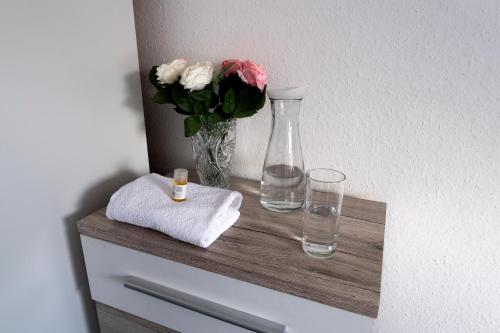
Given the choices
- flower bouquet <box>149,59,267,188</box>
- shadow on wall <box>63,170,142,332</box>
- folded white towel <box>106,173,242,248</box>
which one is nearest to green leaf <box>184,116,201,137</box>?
flower bouquet <box>149,59,267,188</box>

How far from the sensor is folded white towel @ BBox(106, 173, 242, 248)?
638 millimetres

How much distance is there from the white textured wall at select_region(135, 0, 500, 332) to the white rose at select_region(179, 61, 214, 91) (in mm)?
160

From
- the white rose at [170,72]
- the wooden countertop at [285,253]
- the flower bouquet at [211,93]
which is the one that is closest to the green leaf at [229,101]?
the flower bouquet at [211,93]

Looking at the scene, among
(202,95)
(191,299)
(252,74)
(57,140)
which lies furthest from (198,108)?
(191,299)

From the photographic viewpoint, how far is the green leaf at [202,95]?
29.6 inches

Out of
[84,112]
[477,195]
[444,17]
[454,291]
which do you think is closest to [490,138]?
[477,195]

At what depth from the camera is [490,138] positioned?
70cm

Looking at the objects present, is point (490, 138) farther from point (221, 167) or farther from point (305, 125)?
point (221, 167)

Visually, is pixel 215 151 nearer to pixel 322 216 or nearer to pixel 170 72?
pixel 170 72

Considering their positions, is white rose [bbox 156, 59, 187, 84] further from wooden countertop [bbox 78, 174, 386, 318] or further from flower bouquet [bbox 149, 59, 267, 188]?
wooden countertop [bbox 78, 174, 386, 318]

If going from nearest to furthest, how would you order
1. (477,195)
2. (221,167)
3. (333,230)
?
(333,230), (477,195), (221,167)

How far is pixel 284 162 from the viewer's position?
0.78 meters

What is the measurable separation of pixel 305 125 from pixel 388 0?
1.03ft

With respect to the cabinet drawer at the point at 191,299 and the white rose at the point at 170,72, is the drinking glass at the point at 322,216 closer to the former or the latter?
the cabinet drawer at the point at 191,299
